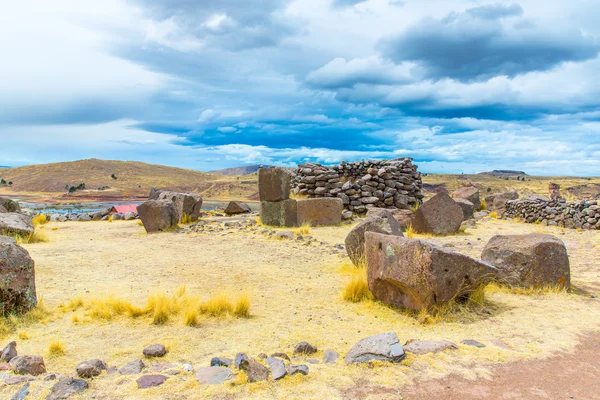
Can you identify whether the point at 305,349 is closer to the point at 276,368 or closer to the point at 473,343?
the point at 276,368

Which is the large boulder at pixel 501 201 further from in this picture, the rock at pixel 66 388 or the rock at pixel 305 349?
the rock at pixel 66 388

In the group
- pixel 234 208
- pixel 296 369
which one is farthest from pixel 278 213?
pixel 296 369

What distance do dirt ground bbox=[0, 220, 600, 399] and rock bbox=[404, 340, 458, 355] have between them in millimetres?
100

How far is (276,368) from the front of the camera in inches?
148

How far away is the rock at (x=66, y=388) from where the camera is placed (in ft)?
10.7

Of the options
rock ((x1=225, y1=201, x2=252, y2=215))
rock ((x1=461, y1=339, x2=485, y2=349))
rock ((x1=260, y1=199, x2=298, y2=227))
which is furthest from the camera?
rock ((x1=225, y1=201, x2=252, y2=215))

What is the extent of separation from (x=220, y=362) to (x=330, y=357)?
1.11 m

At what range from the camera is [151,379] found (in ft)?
11.9

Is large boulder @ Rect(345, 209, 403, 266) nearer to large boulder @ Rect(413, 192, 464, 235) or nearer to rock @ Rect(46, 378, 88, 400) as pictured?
large boulder @ Rect(413, 192, 464, 235)

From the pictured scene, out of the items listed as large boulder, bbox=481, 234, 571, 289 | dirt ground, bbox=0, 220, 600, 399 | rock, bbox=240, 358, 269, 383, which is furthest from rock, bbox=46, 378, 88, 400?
large boulder, bbox=481, 234, 571, 289

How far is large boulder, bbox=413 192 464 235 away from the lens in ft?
45.0

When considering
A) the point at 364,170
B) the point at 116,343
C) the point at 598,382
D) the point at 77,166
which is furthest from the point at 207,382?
the point at 77,166

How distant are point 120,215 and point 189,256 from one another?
12570 millimetres

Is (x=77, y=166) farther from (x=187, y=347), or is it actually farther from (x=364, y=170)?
(x=187, y=347)
